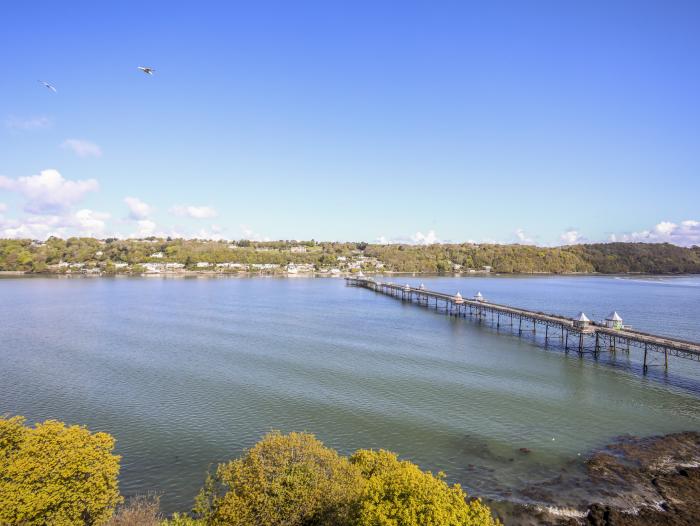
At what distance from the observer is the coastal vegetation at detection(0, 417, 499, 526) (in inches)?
468

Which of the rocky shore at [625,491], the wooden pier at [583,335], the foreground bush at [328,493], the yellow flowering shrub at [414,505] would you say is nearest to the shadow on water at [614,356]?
the wooden pier at [583,335]

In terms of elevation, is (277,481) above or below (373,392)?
above

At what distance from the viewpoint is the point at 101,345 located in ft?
153

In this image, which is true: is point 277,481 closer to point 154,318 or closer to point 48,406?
point 48,406

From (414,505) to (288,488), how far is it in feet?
14.1

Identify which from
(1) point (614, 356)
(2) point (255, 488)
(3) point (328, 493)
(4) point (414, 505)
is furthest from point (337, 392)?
(1) point (614, 356)

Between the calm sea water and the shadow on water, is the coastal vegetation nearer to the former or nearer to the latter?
the calm sea water

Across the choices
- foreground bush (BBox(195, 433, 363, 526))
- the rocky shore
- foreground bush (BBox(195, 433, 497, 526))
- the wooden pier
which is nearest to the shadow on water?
the wooden pier

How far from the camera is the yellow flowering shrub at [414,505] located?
11.0 m

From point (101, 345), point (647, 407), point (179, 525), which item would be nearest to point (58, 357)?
point (101, 345)

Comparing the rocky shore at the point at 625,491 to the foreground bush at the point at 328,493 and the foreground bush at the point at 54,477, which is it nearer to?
the foreground bush at the point at 328,493

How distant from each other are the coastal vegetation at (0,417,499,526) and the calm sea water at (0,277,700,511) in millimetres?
4515

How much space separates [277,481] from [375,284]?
106724mm

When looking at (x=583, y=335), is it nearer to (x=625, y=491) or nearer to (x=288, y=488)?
(x=625, y=491)
